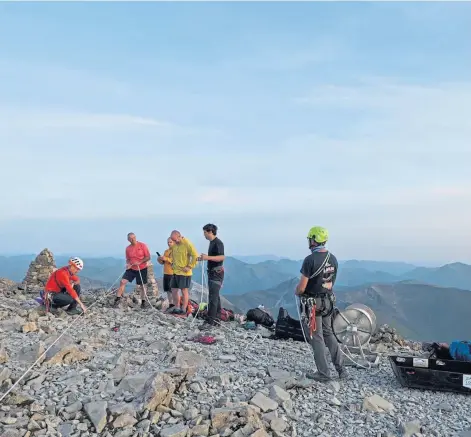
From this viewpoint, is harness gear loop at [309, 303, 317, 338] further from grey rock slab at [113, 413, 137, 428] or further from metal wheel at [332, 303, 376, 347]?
grey rock slab at [113, 413, 137, 428]

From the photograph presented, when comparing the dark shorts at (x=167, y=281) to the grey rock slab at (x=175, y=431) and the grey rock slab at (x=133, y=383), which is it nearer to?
the grey rock slab at (x=133, y=383)

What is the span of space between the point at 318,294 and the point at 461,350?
150 inches

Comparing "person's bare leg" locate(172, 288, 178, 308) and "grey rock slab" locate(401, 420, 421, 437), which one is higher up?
"person's bare leg" locate(172, 288, 178, 308)

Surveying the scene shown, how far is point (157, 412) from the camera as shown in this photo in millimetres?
7594

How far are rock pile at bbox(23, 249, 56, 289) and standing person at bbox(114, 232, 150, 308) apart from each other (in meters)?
9.31

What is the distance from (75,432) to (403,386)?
6.32 meters

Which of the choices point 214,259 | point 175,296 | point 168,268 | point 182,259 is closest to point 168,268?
point 168,268

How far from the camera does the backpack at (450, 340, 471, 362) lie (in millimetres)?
10141

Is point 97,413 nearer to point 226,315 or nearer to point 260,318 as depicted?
point 226,315

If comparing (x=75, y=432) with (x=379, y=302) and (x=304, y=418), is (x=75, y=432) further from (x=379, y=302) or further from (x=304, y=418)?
(x=379, y=302)

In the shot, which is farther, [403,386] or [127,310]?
[127,310]

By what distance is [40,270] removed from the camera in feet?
81.5

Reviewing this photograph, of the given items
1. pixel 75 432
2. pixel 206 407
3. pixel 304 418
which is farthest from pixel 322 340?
pixel 75 432

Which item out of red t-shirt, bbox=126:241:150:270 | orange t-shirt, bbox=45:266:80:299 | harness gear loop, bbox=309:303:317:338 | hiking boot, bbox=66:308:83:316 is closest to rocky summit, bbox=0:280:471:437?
harness gear loop, bbox=309:303:317:338
